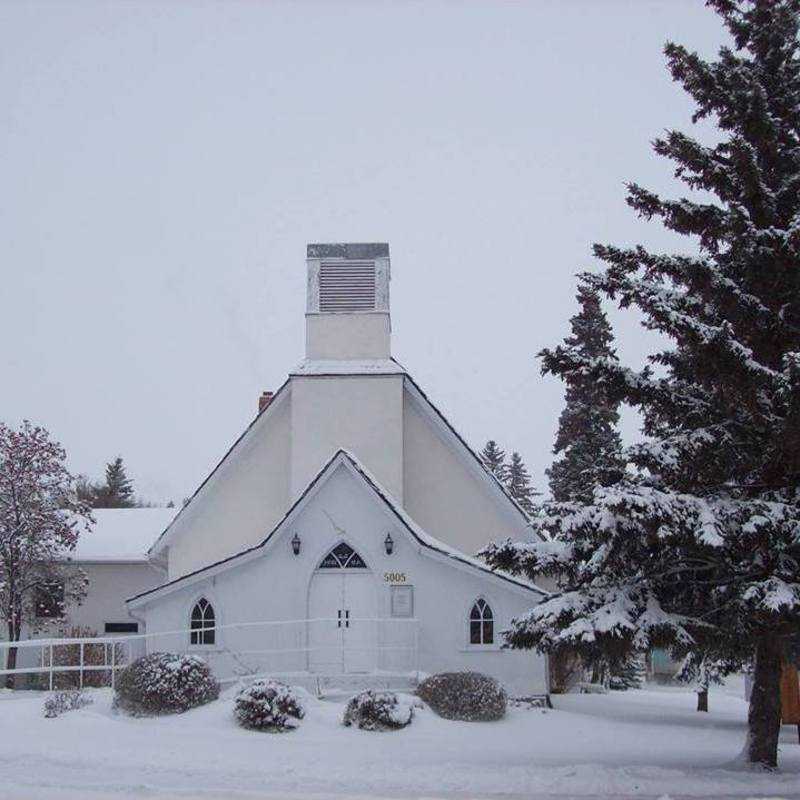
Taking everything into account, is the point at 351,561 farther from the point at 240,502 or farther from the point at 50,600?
the point at 50,600

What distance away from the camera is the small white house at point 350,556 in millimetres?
20812

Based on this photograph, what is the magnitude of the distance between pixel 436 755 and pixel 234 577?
8121 mm

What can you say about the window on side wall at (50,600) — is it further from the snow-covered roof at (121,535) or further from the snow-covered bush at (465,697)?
the snow-covered bush at (465,697)

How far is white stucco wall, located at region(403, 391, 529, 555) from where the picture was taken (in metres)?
23.6

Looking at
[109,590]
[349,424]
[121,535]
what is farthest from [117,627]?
[349,424]

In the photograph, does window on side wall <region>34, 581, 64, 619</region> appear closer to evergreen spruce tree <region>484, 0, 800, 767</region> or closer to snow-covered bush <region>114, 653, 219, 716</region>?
snow-covered bush <region>114, 653, 219, 716</region>

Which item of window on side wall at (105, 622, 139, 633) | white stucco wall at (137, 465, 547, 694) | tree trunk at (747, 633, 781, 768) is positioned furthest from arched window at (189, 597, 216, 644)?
window on side wall at (105, 622, 139, 633)

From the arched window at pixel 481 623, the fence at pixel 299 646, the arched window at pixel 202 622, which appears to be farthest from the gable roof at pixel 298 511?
the fence at pixel 299 646

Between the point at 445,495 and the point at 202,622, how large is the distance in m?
6.19

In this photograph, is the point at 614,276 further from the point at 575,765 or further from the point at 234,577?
the point at 234,577

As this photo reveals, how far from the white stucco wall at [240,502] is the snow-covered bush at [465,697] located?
24.8ft

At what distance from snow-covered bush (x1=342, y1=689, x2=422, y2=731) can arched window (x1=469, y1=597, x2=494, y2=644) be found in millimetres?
4273

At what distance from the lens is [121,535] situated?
35.1m

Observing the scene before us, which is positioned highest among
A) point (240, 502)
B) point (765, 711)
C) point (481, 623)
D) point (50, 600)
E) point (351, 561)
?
point (240, 502)
